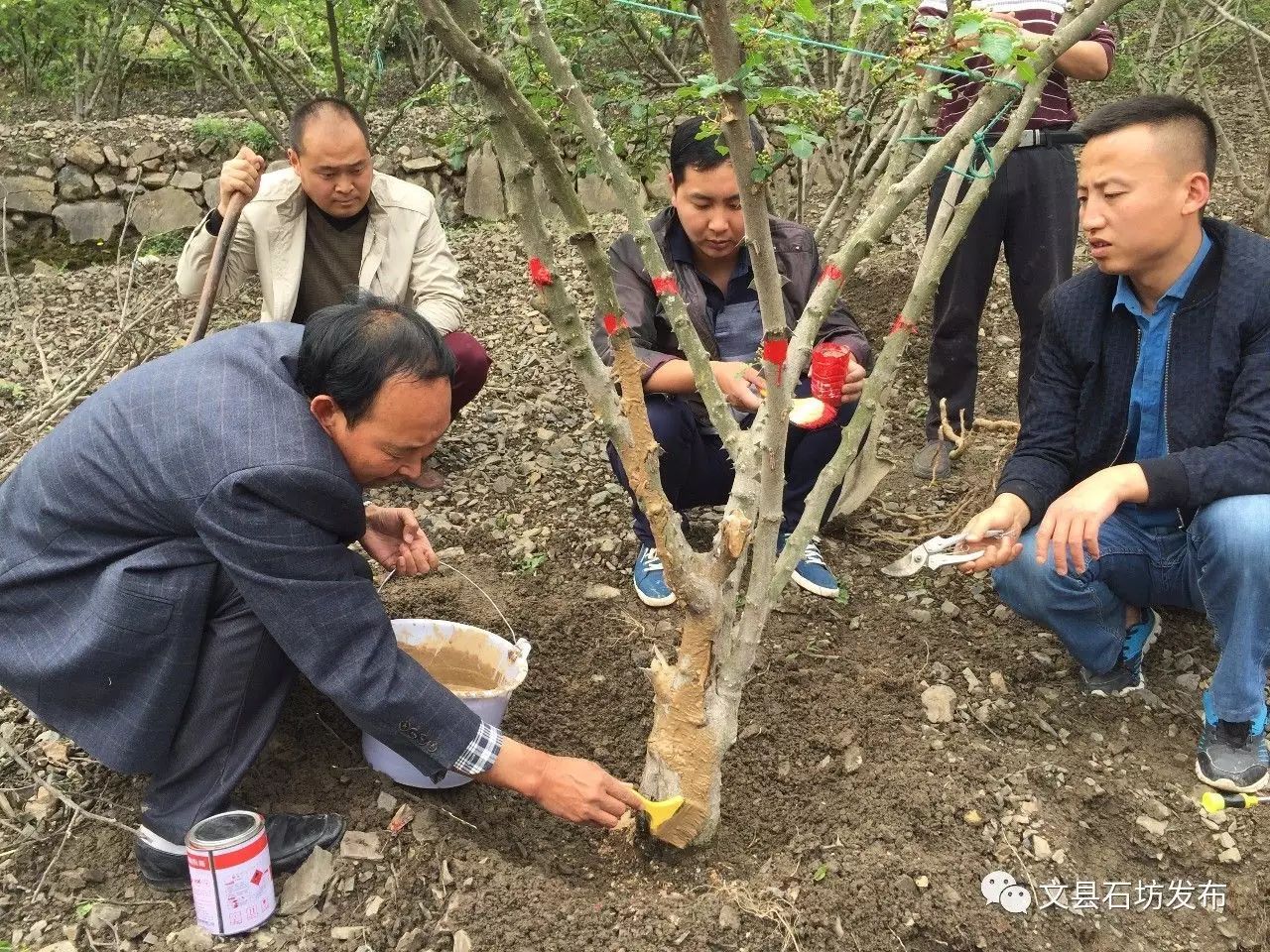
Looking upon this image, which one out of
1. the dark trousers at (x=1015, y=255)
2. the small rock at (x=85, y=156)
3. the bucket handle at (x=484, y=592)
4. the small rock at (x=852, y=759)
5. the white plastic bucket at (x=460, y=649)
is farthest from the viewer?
the small rock at (x=85, y=156)

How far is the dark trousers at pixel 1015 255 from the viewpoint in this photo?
3.00 m

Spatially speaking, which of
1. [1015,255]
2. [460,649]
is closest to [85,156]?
[460,649]

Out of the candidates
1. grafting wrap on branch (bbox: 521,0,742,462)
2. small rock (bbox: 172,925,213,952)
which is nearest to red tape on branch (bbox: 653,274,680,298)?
grafting wrap on branch (bbox: 521,0,742,462)

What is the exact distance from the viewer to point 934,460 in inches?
132

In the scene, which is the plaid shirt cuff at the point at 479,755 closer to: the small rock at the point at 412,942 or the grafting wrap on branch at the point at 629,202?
the small rock at the point at 412,942

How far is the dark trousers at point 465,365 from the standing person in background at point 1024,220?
1.52 metres

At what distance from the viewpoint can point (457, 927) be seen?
177 centimetres

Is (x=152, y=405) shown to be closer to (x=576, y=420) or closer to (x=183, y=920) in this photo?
(x=183, y=920)

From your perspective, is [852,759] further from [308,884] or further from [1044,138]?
[1044,138]

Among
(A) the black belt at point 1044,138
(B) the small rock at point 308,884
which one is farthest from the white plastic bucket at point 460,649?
(A) the black belt at point 1044,138

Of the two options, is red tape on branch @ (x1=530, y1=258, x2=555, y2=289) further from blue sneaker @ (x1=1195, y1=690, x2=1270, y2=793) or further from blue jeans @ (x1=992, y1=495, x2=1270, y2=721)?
blue sneaker @ (x1=1195, y1=690, x2=1270, y2=793)

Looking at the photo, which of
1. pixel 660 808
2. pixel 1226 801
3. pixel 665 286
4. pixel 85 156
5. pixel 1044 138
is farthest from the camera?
pixel 85 156

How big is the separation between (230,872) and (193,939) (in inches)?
6.6

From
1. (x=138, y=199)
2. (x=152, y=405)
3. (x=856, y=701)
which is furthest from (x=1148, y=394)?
(x=138, y=199)
